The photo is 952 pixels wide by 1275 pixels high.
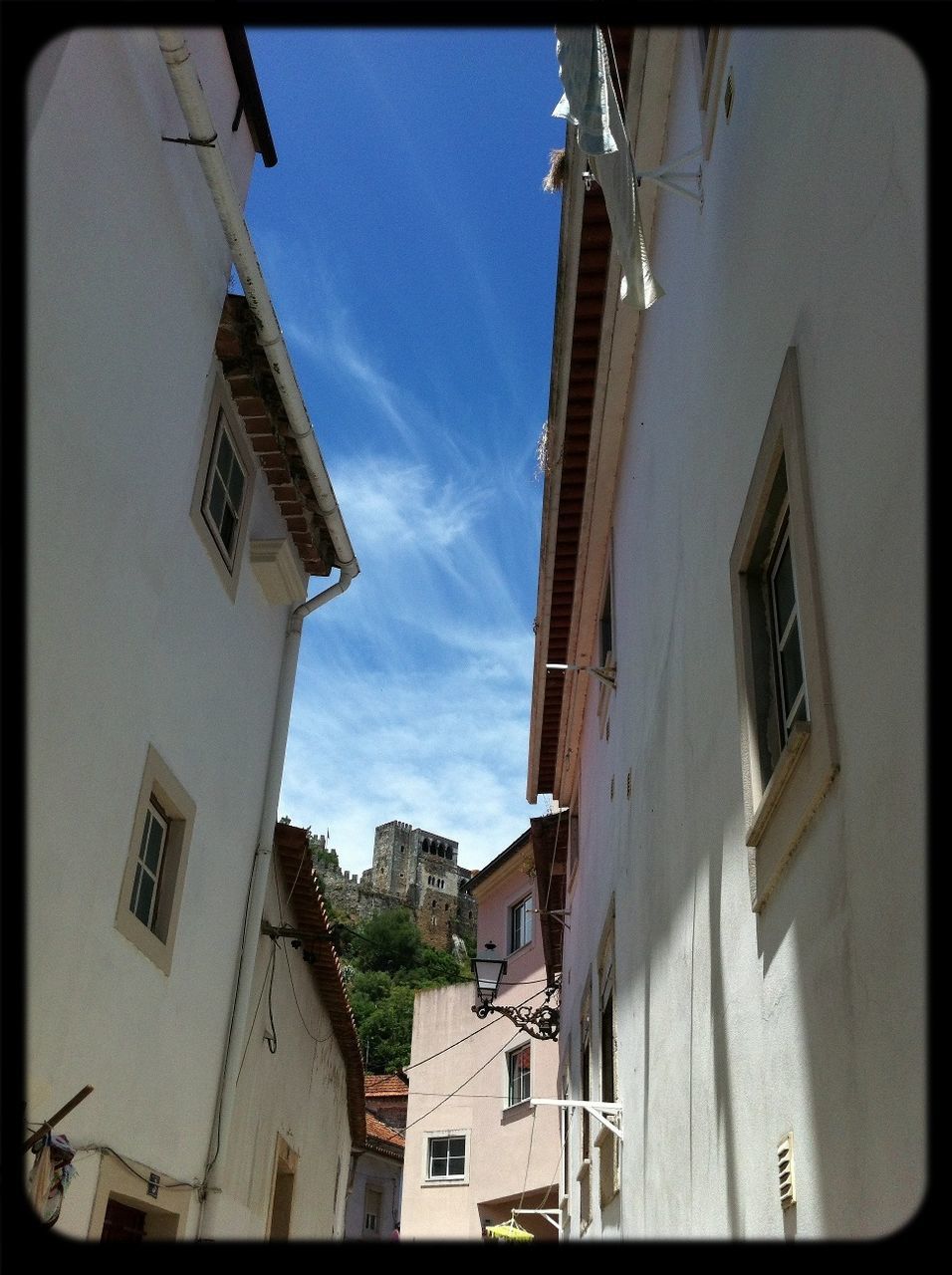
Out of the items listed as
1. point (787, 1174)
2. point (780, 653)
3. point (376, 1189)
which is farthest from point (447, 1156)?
point (787, 1174)

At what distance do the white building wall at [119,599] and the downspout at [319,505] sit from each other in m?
0.22

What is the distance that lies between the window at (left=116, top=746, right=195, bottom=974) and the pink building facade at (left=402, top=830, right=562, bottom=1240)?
14028 mm

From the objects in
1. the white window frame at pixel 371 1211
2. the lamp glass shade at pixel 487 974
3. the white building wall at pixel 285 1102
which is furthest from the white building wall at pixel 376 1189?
the lamp glass shade at pixel 487 974

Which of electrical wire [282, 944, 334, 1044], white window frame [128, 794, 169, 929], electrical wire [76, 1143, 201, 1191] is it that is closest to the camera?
electrical wire [76, 1143, 201, 1191]

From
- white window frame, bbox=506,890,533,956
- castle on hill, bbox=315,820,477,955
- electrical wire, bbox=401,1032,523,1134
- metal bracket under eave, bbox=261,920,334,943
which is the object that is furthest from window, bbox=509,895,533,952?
castle on hill, bbox=315,820,477,955

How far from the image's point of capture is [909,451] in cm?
287

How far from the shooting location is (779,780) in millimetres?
4070

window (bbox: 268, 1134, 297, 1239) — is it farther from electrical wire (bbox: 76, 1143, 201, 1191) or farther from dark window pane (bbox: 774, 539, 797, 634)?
dark window pane (bbox: 774, 539, 797, 634)

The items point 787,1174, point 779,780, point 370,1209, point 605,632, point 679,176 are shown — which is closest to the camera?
point 787,1174

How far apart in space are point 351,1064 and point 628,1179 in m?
11.6

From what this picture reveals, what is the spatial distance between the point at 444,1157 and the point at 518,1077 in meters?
2.40

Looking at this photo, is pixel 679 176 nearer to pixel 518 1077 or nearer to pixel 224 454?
pixel 224 454

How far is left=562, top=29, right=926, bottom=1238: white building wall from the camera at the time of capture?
290cm
